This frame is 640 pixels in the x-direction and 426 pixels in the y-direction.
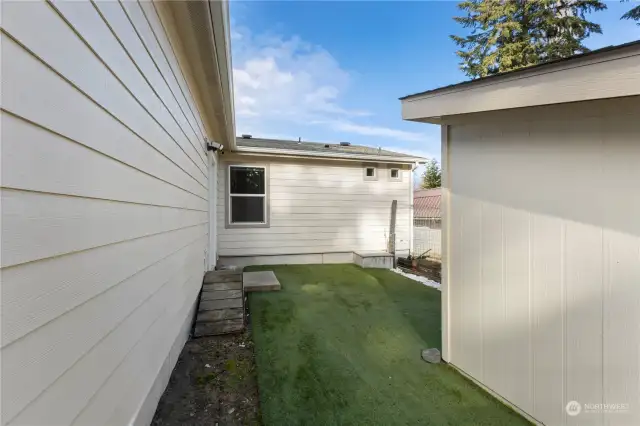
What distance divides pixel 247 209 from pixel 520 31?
15320mm

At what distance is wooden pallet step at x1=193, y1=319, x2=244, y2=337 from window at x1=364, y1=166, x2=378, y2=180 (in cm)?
547

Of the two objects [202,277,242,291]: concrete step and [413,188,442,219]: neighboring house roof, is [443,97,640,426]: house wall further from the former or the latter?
[413,188,442,219]: neighboring house roof

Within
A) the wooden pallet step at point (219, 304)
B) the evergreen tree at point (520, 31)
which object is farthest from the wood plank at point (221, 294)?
the evergreen tree at point (520, 31)

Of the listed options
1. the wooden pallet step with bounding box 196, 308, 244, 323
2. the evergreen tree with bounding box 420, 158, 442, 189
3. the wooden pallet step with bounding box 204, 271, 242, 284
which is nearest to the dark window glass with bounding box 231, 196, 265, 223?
the wooden pallet step with bounding box 204, 271, 242, 284

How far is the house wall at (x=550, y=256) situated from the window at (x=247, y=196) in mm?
5229

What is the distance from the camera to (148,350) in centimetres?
207

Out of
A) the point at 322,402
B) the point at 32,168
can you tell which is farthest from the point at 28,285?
the point at 322,402

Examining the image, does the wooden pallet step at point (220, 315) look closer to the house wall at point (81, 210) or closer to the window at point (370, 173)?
the house wall at point (81, 210)

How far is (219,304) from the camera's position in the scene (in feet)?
13.6

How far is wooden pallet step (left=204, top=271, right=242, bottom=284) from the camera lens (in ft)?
15.6

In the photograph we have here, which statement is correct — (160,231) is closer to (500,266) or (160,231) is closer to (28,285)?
(28,285)

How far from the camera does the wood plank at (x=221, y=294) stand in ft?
14.1

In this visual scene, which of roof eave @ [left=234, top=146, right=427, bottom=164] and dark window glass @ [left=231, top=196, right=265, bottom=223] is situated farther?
dark window glass @ [left=231, top=196, right=265, bottom=223]

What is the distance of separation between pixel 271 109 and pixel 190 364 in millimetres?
15436
